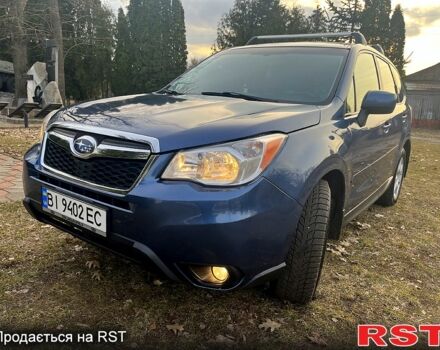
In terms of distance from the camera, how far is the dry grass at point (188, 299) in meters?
2.34

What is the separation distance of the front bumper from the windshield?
1.15 metres

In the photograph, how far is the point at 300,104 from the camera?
2.79 meters

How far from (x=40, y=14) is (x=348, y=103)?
20.4m

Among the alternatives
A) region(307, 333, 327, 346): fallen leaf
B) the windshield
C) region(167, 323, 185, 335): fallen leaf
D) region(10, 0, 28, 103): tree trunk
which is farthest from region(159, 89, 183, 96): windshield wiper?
region(10, 0, 28, 103): tree trunk

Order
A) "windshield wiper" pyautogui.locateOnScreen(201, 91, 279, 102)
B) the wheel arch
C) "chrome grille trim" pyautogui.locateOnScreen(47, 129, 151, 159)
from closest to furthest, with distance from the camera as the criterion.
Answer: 1. "chrome grille trim" pyautogui.locateOnScreen(47, 129, 151, 159)
2. the wheel arch
3. "windshield wiper" pyautogui.locateOnScreen(201, 91, 279, 102)

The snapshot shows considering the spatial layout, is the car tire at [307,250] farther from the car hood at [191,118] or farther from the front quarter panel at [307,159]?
the car hood at [191,118]

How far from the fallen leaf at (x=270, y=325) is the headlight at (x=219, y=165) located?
3.07 ft

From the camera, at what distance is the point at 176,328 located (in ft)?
7.66

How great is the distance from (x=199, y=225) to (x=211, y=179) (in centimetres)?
23

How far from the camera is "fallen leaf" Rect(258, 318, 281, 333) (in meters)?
2.39

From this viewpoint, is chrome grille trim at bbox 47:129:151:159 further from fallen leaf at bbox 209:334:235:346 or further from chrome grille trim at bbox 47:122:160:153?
fallen leaf at bbox 209:334:235:346

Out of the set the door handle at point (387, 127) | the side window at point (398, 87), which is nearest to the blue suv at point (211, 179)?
the door handle at point (387, 127)

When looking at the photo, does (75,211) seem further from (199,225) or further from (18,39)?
(18,39)

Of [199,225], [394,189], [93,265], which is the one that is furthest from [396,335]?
[394,189]
